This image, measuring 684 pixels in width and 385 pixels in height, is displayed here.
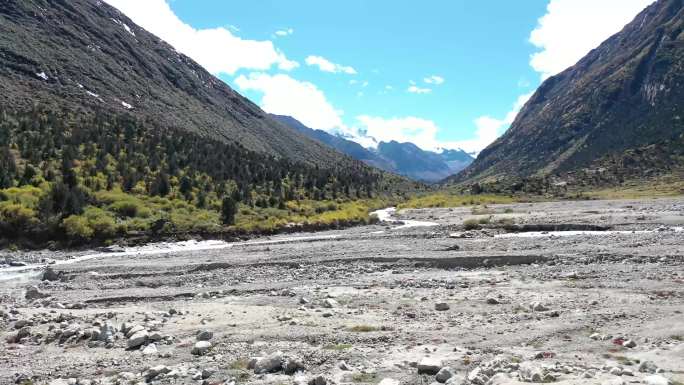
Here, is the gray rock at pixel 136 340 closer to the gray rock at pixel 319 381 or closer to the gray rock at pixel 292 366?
the gray rock at pixel 292 366

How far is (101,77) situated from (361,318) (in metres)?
139

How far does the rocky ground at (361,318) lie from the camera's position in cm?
1305

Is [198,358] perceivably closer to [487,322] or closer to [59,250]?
[487,322]

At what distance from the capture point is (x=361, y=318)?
60.3 feet

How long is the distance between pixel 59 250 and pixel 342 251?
22926mm

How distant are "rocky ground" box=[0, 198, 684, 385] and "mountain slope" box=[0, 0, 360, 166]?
78426mm

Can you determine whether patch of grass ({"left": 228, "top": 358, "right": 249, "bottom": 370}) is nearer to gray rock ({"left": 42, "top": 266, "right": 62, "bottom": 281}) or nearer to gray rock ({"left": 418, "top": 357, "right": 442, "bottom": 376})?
gray rock ({"left": 418, "top": 357, "right": 442, "bottom": 376})

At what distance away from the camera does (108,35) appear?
170250mm

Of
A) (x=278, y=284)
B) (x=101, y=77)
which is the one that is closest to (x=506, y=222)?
(x=278, y=284)

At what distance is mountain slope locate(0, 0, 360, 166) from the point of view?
110m

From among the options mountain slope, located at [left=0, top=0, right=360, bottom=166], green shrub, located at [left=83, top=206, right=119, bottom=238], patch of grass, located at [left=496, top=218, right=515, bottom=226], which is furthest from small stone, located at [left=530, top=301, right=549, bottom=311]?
mountain slope, located at [left=0, top=0, right=360, bottom=166]

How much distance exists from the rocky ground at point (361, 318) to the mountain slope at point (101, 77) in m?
78.4

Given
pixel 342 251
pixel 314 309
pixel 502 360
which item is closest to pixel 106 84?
pixel 342 251

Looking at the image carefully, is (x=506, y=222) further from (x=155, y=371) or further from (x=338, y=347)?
(x=155, y=371)
